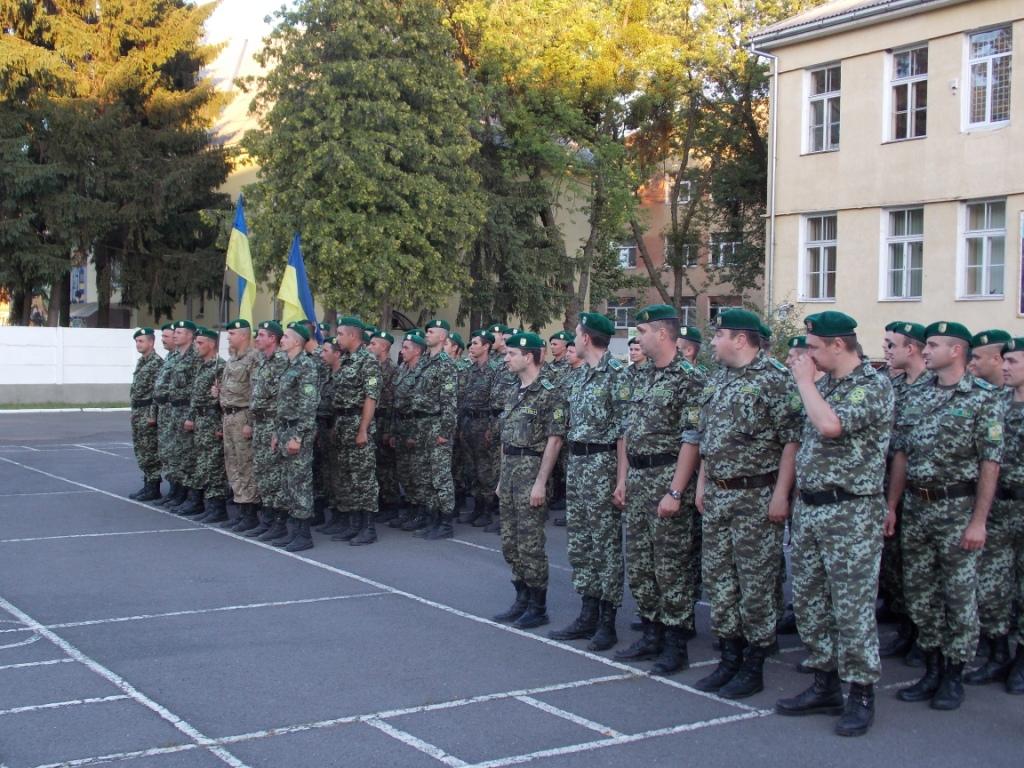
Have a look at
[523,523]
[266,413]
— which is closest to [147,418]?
[266,413]

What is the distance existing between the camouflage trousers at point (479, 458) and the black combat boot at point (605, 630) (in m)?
4.72

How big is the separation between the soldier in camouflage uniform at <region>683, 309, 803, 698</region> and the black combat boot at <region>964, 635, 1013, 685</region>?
1.31 m

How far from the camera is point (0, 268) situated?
102 feet

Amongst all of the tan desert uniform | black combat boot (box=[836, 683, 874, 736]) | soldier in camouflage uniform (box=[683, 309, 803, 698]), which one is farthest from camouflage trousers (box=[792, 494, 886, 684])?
the tan desert uniform

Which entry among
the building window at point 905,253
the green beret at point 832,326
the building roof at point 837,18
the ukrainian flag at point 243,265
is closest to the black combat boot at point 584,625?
the green beret at point 832,326

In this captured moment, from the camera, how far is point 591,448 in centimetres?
679

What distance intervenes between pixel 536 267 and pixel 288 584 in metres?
25.2

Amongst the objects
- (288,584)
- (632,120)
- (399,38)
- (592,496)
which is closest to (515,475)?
(592,496)

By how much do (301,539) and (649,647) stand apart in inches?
172

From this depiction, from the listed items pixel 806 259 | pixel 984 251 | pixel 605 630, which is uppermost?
pixel 806 259

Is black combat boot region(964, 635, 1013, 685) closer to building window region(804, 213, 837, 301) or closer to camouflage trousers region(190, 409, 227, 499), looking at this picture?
camouflage trousers region(190, 409, 227, 499)

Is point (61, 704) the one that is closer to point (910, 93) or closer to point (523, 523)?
point (523, 523)

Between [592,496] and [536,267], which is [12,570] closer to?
[592,496]

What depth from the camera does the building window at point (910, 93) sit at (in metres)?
22.0
